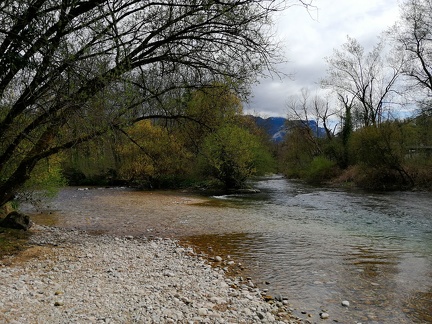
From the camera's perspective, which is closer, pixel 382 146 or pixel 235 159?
pixel 382 146

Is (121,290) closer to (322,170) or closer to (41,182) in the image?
(41,182)

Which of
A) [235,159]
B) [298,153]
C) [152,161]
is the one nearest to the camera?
[235,159]

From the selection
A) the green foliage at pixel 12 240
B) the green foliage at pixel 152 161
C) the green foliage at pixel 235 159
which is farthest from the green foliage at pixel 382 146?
the green foliage at pixel 12 240

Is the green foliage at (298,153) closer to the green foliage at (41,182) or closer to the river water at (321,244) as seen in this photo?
the river water at (321,244)

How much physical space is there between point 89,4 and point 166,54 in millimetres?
2357

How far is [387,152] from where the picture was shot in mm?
29484

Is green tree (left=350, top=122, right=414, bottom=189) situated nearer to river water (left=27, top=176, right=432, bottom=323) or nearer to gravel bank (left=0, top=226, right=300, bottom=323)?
river water (left=27, top=176, right=432, bottom=323)

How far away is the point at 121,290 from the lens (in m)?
5.86

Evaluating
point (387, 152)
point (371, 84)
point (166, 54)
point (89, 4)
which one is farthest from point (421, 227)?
point (371, 84)

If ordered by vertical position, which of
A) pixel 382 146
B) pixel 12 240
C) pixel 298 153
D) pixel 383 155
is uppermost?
pixel 298 153

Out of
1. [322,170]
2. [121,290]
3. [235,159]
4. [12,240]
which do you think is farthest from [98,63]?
[322,170]

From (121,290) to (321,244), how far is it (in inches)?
266

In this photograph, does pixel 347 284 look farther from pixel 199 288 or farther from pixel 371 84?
pixel 371 84

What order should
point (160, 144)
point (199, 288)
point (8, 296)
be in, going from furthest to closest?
point (160, 144), point (199, 288), point (8, 296)
